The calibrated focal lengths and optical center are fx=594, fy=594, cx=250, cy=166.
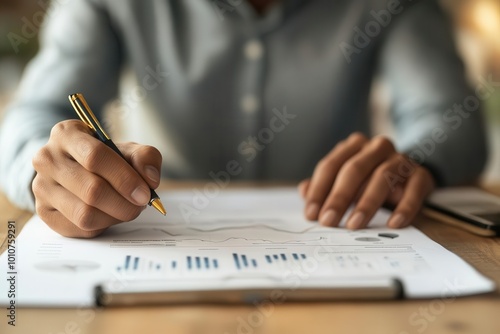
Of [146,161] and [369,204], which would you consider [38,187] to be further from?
[369,204]

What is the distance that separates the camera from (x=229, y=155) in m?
1.11

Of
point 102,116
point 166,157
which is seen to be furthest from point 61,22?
point 166,157

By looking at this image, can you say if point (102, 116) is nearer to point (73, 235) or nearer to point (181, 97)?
point (181, 97)

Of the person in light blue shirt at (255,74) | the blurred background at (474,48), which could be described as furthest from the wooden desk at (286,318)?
the blurred background at (474,48)

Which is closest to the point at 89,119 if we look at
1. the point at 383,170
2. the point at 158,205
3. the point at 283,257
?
the point at 158,205

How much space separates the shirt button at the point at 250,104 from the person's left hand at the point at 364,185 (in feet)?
1.22

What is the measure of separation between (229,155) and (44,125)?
1.30 feet

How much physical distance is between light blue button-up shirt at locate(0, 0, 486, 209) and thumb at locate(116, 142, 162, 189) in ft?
1.61

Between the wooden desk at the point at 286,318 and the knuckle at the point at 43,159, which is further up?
the wooden desk at the point at 286,318

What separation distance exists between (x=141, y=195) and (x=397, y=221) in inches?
10.3

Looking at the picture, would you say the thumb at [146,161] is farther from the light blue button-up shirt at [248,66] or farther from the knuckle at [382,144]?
the light blue button-up shirt at [248,66]

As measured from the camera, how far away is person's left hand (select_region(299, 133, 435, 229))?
2.04 feet

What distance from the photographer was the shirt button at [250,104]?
1091 mm

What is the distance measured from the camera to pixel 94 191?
0.54m
